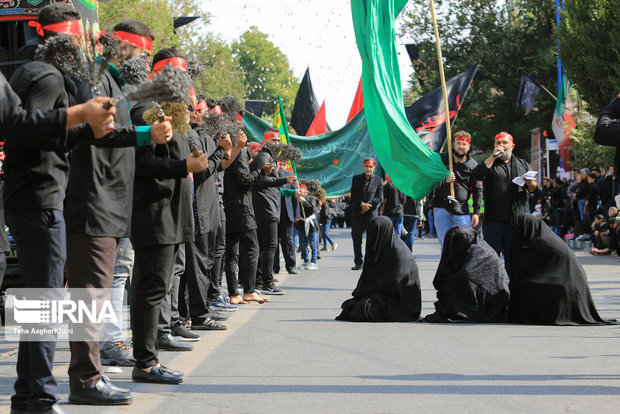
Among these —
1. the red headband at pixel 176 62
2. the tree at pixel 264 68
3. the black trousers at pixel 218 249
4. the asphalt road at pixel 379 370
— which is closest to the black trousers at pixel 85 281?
the asphalt road at pixel 379 370

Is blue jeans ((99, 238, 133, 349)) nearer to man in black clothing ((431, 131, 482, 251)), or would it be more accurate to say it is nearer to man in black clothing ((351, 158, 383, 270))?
man in black clothing ((431, 131, 482, 251))

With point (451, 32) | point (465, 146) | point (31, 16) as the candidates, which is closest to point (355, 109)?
point (465, 146)

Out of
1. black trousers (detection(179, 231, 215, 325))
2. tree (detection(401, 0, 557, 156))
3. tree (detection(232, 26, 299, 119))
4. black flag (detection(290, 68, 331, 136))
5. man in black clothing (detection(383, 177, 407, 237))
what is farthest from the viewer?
tree (detection(232, 26, 299, 119))

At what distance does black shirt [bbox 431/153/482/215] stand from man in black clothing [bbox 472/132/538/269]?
112 centimetres

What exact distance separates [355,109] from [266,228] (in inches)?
578

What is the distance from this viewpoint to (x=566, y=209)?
28.0 m

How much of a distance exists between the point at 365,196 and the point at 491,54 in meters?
28.1

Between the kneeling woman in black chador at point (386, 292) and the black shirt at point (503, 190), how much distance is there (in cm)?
153

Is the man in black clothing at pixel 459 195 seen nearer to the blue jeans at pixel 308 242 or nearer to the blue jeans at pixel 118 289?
the blue jeans at pixel 308 242

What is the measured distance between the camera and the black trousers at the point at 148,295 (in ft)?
19.4

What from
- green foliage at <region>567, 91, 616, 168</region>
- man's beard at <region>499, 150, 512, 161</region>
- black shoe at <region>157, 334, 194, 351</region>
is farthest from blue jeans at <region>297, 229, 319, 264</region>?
green foliage at <region>567, 91, 616, 168</region>

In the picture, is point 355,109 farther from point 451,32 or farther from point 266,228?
point 451,32

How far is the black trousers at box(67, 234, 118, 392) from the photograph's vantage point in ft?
17.4

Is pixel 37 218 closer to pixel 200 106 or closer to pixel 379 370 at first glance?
pixel 379 370
